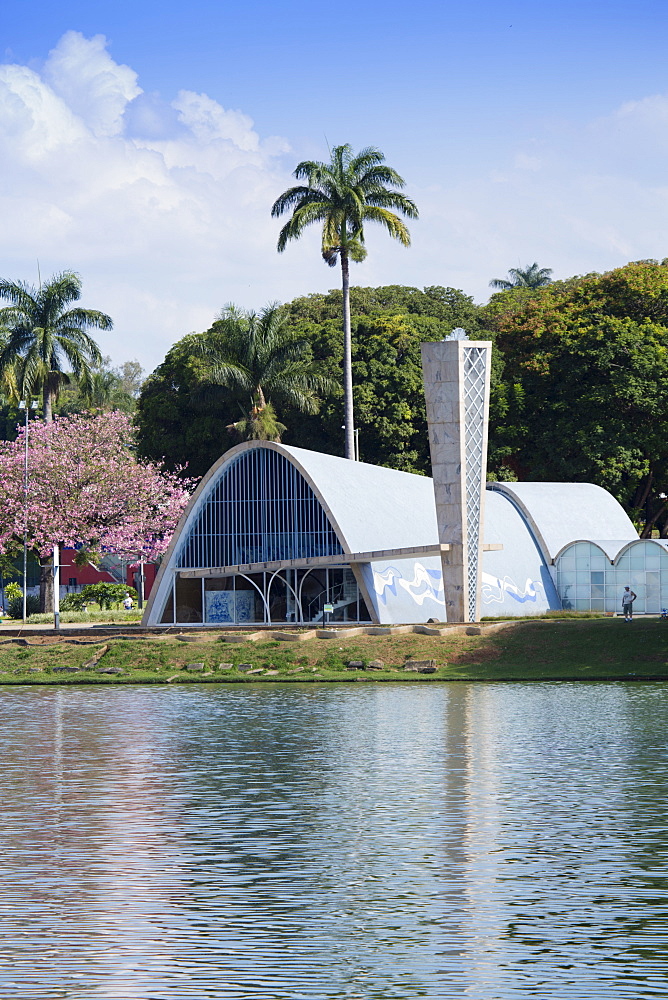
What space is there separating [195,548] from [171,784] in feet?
111

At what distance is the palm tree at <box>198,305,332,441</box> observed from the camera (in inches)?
2793

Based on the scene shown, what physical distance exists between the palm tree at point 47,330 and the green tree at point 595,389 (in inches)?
904

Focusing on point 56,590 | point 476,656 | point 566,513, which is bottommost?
point 476,656

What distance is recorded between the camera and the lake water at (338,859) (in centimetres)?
1108

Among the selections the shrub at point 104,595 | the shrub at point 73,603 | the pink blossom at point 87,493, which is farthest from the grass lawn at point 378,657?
the shrub at point 104,595

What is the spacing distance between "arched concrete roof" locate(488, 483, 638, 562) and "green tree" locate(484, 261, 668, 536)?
5411 millimetres

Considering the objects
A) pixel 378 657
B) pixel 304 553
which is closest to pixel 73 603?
pixel 304 553

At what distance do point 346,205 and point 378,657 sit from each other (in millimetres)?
32038

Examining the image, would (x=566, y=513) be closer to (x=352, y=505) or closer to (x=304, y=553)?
(x=352, y=505)

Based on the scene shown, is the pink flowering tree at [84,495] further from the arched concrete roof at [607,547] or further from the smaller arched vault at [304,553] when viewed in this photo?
the arched concrete roof at [607,547]

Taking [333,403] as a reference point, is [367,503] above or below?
below

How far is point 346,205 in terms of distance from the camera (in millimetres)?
67375

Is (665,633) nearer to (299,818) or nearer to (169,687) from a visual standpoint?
(169,687)

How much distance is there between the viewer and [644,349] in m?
71.4
